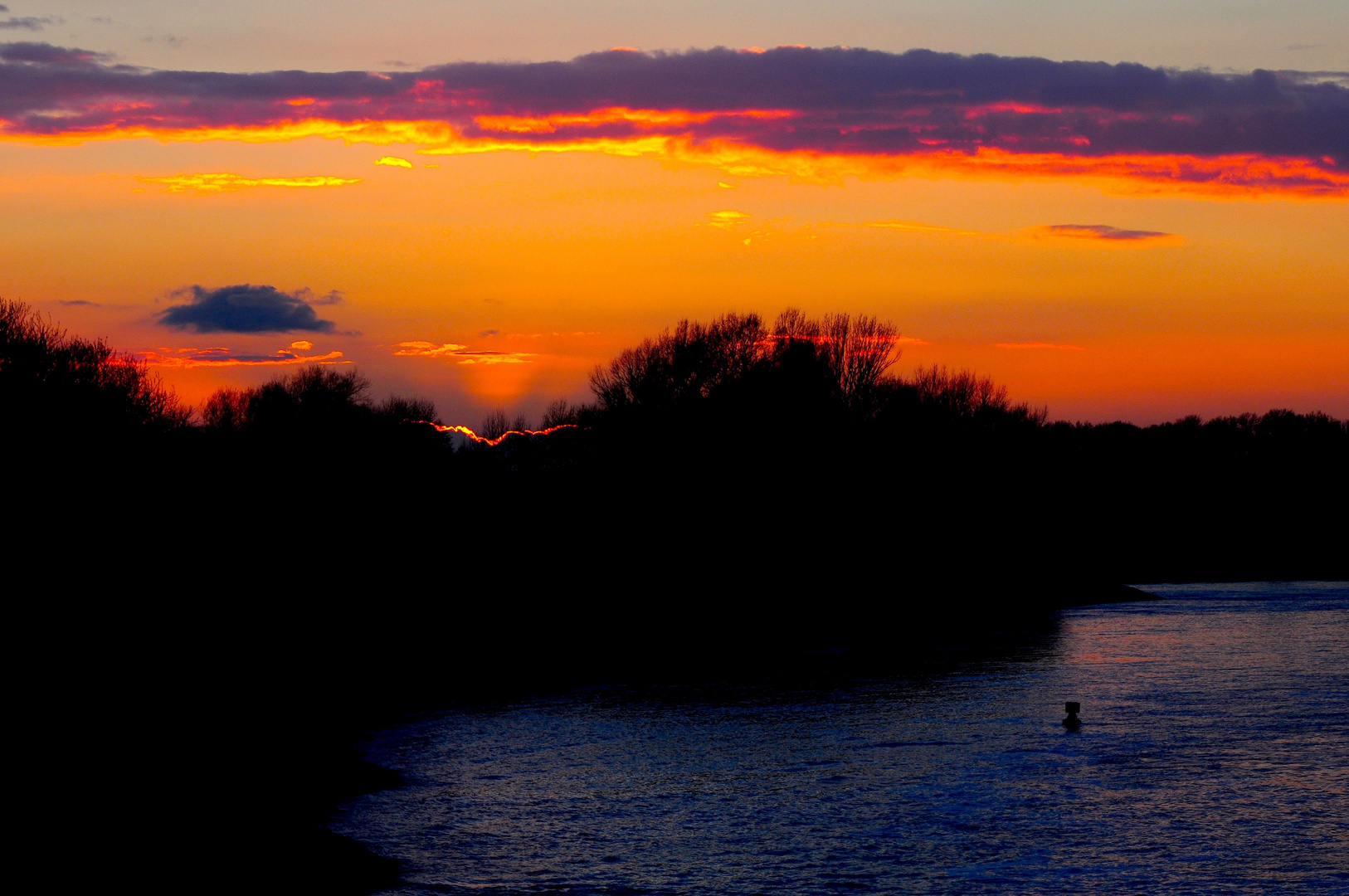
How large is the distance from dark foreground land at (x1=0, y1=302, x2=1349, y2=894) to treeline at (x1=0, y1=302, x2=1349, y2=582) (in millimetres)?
Answer: 255

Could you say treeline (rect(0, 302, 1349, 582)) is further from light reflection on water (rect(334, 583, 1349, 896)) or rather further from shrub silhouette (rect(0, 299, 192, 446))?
light reflection on water (rect(334, 583, 1349, 896))

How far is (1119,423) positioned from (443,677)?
134 meters

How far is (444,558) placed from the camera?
7600 centimetres

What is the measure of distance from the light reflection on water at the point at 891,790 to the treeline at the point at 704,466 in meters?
24.4

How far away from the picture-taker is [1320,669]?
53562mm

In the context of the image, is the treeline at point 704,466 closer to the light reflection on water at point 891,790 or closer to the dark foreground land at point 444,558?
the dark foreground land at point 444,558

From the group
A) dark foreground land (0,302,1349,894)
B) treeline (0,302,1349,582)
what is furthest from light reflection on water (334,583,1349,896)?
treeline (0,302,1349,582)

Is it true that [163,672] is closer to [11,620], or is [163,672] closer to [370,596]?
[11,620]

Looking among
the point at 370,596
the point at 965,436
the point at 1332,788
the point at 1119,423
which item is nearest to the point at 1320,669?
the point at 1332,788

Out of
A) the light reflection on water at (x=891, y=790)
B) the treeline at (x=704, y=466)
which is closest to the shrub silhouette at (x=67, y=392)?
the treeline at (x=704, y=466)

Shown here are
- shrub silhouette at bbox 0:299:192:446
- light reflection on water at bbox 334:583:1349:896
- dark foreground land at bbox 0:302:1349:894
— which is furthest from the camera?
shrub silhouette at bbox 0:299:192:446

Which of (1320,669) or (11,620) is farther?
(1320,669)

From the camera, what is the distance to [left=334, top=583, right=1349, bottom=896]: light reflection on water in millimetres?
25281

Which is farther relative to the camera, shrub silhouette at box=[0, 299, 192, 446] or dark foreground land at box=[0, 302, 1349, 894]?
shrub silhouette at box=[0, 299, 192, 446]
